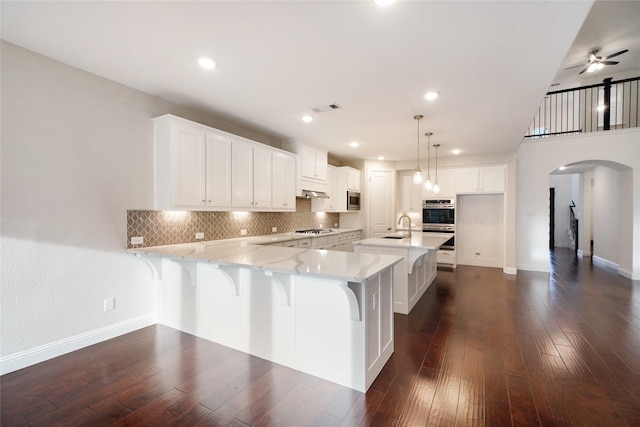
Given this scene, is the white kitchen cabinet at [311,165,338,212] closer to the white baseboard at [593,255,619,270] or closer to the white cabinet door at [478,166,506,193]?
the white cabinet door at [478,166,506,193]

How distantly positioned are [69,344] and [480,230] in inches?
299

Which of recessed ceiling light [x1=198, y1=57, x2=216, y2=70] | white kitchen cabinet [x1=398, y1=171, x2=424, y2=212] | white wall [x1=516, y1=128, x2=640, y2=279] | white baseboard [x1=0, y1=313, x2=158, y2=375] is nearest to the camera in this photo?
white baseboard [x1=0, y1=313, x2=158, y2=375]

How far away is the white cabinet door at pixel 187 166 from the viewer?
10.2 ft

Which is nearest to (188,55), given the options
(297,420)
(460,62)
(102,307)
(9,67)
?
(9,67)

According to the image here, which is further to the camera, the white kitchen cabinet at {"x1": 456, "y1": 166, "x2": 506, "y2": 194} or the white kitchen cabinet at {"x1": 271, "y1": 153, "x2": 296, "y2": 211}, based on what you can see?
the white kitchen cabinet at {"x1": 456, "y1": 166, "x2": 506, "y2": 194}

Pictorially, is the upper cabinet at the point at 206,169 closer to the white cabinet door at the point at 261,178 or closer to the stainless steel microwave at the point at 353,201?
the white cabinet door at the point at 261,178

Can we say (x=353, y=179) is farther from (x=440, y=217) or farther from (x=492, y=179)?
(x=492, y=179)

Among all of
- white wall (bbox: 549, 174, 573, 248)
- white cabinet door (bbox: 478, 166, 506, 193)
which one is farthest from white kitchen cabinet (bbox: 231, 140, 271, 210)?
white wall (bbox: 549, 174, 573, 248)

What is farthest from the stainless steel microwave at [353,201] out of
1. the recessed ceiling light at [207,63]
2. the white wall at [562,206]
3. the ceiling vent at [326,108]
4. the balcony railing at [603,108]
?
the white wall at [562,206]

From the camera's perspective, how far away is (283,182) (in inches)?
188

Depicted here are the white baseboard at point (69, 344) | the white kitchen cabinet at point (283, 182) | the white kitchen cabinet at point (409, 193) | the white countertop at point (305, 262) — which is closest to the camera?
the white countertop at point (305, 262)

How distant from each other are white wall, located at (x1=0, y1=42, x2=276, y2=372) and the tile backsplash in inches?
5.7

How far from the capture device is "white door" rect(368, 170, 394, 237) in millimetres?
6883

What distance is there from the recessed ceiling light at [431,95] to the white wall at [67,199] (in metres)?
3.17
